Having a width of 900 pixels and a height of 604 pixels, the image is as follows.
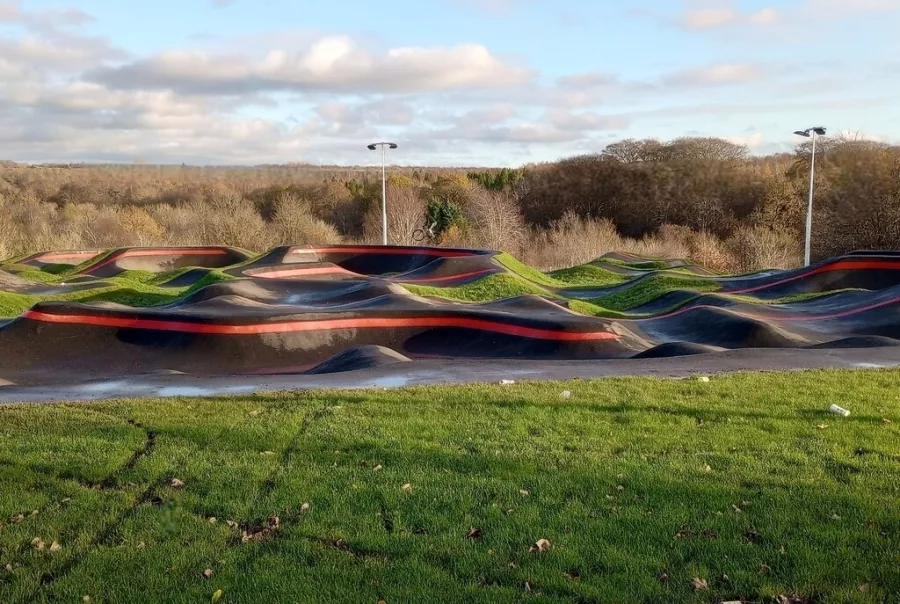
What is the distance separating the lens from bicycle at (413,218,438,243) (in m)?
54.8

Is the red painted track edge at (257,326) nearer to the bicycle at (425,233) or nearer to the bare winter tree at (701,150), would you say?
the bicycle at (425,233)

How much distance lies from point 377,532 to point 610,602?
1.72m

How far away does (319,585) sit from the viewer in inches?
176

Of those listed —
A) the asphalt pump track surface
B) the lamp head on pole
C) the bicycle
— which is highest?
the lamp head on pole

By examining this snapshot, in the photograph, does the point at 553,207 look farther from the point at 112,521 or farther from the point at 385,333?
the point at 112,521

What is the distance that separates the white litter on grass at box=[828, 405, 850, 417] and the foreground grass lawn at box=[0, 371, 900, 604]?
0.20m

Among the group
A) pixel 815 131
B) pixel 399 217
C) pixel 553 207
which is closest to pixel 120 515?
pixel 815 131

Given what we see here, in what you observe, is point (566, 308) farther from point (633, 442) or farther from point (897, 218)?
point (897, 218)

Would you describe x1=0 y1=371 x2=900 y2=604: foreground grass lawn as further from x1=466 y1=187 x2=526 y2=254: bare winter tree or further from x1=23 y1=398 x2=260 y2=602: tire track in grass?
x1=466 y1=187 x2=526 y2=254: bare winter tree

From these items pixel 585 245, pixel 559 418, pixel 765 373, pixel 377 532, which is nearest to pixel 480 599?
pixel 377 532

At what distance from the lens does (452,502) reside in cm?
570

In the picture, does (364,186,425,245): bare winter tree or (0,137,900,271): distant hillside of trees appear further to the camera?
(364,186,425,245): bare winter tree

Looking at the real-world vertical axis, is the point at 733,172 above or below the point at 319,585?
above

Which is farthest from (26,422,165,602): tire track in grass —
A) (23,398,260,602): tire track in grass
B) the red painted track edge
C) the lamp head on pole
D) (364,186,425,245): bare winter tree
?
(364,186,425,245): bare winter tree
